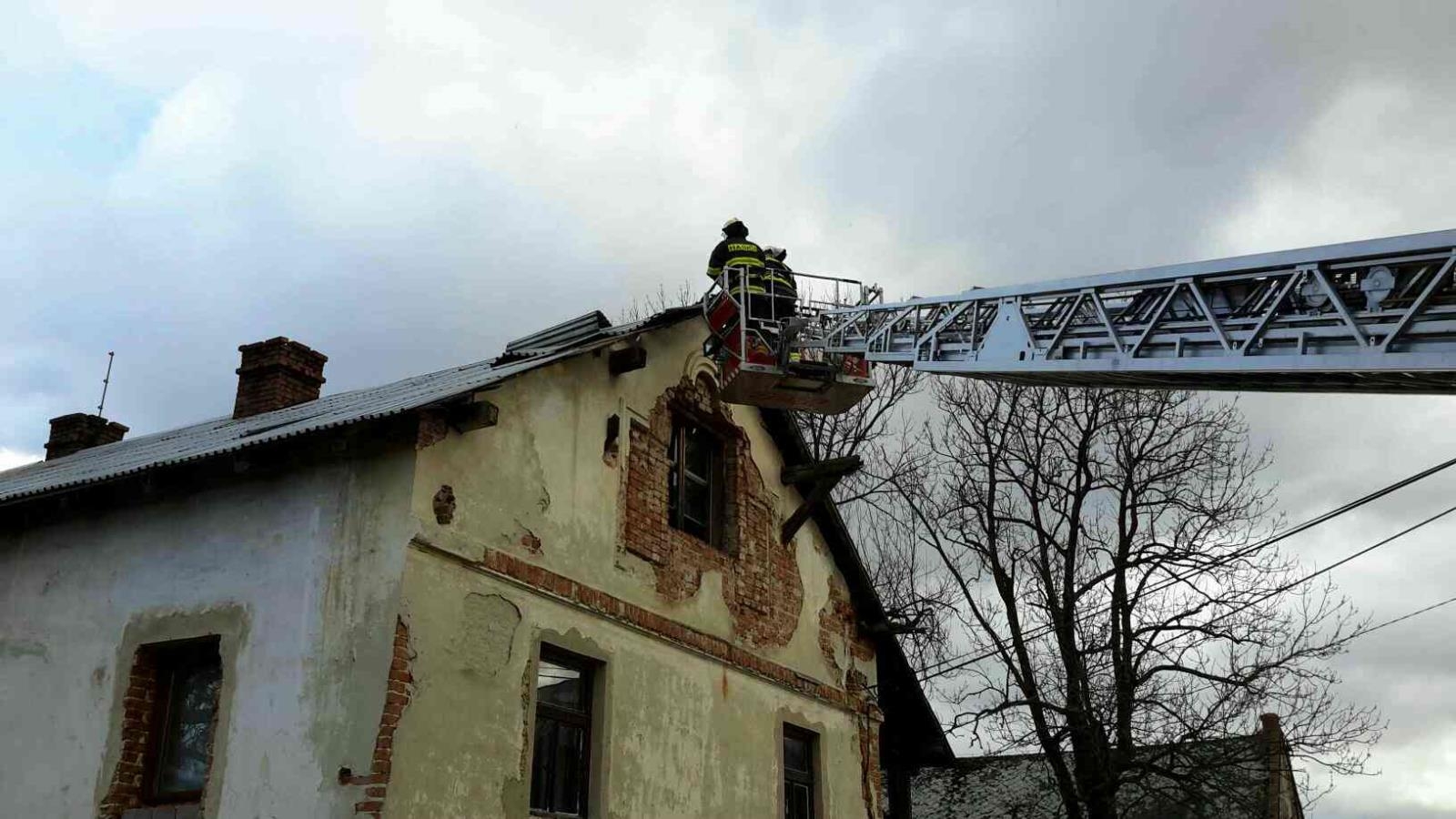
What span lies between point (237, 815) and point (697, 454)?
20.1 feet

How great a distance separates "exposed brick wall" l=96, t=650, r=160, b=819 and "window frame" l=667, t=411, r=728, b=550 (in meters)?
4.88

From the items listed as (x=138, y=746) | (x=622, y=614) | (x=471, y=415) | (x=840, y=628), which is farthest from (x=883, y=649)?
(x=138, y=746)

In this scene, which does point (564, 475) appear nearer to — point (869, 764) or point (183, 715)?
point (183, 715)

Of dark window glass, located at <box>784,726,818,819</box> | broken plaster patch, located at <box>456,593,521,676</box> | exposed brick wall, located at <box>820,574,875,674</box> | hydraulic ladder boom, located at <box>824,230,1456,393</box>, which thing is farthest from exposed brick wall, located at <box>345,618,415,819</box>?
exposed brick wall, located at <box>820,574,875,674</box>

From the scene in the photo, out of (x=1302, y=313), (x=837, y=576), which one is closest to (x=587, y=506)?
(x=837, y=576)

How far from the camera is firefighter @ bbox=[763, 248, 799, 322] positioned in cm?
1094

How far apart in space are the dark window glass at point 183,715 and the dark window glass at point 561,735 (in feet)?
8.16

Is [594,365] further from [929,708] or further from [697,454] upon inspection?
[929,708]

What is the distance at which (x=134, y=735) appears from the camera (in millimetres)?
9555

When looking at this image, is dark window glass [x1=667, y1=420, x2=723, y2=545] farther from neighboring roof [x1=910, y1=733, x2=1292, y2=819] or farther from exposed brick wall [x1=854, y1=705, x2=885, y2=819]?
neighboring roof [x1=910, y1=733, x2=1292, y2=819]

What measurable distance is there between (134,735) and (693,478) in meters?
5.80

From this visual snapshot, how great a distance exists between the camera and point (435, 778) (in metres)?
8.71

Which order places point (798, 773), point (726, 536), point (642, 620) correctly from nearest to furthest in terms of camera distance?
1. point (642, 620)
2. point (726, 536)
3. point (798, 773)

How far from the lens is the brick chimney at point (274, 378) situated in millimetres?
14641
